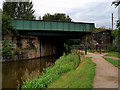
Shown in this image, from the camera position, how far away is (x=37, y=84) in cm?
646

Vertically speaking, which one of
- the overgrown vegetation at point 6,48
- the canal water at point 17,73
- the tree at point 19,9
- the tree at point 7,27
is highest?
the tree at point 19,9

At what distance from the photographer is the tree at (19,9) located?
46031 millimetres

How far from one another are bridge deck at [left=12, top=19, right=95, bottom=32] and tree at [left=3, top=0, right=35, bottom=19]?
25.8 metres

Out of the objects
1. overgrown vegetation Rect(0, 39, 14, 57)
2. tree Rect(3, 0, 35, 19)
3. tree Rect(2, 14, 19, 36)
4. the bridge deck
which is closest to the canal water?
overgrown vegetation Rect(0, 39, 14, 57)

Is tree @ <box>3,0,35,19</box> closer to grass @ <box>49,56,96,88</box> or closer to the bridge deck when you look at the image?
the bridge deck

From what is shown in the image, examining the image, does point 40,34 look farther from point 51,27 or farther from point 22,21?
point 22,21

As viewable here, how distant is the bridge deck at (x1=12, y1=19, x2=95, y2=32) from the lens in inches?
901

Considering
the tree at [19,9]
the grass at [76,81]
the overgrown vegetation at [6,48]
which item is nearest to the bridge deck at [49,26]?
the overgrown vegetation at [6,48]

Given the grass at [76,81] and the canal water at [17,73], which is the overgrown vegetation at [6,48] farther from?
the grass at [76,81]

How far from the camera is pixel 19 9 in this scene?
48.8m

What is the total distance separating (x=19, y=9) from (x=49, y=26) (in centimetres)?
3185

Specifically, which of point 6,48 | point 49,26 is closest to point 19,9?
point 49,26

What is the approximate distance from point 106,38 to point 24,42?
1746 cm

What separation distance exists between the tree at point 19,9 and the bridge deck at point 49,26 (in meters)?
25.8
